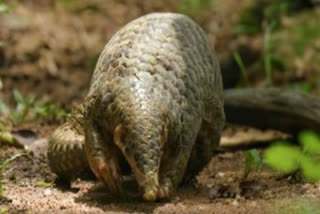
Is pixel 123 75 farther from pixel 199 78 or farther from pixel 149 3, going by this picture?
pixel 149 3

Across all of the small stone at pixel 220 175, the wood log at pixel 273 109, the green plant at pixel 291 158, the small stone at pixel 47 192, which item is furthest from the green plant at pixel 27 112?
the green plant at pixel 291 158

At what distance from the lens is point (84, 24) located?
1123cm

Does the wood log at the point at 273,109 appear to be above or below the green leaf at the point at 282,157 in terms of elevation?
below

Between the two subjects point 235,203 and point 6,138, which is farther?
point 6,138

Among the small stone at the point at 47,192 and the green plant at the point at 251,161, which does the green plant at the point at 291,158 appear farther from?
the small stone at the point at 47,192

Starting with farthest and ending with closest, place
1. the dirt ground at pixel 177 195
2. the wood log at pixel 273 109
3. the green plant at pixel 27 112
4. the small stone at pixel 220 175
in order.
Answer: the green plant at pixel 27 112, the wood log at pixel 273 109, the small stone at pixel 220 175, the dirt ground at pixel 177 195

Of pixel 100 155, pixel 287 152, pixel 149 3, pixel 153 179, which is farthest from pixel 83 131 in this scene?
pixel 149 3

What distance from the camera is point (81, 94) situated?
9500mm

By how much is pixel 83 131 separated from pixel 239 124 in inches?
110

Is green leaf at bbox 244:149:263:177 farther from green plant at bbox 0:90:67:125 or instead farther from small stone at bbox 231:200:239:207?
green plant at bbox 0:90:67:125

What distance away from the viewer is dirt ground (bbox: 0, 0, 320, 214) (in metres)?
4.40

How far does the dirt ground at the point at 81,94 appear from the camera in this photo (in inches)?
173

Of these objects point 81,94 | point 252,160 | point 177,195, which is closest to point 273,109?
point 252,160

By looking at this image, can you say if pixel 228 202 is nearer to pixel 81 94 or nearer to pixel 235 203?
pixel 235 203
